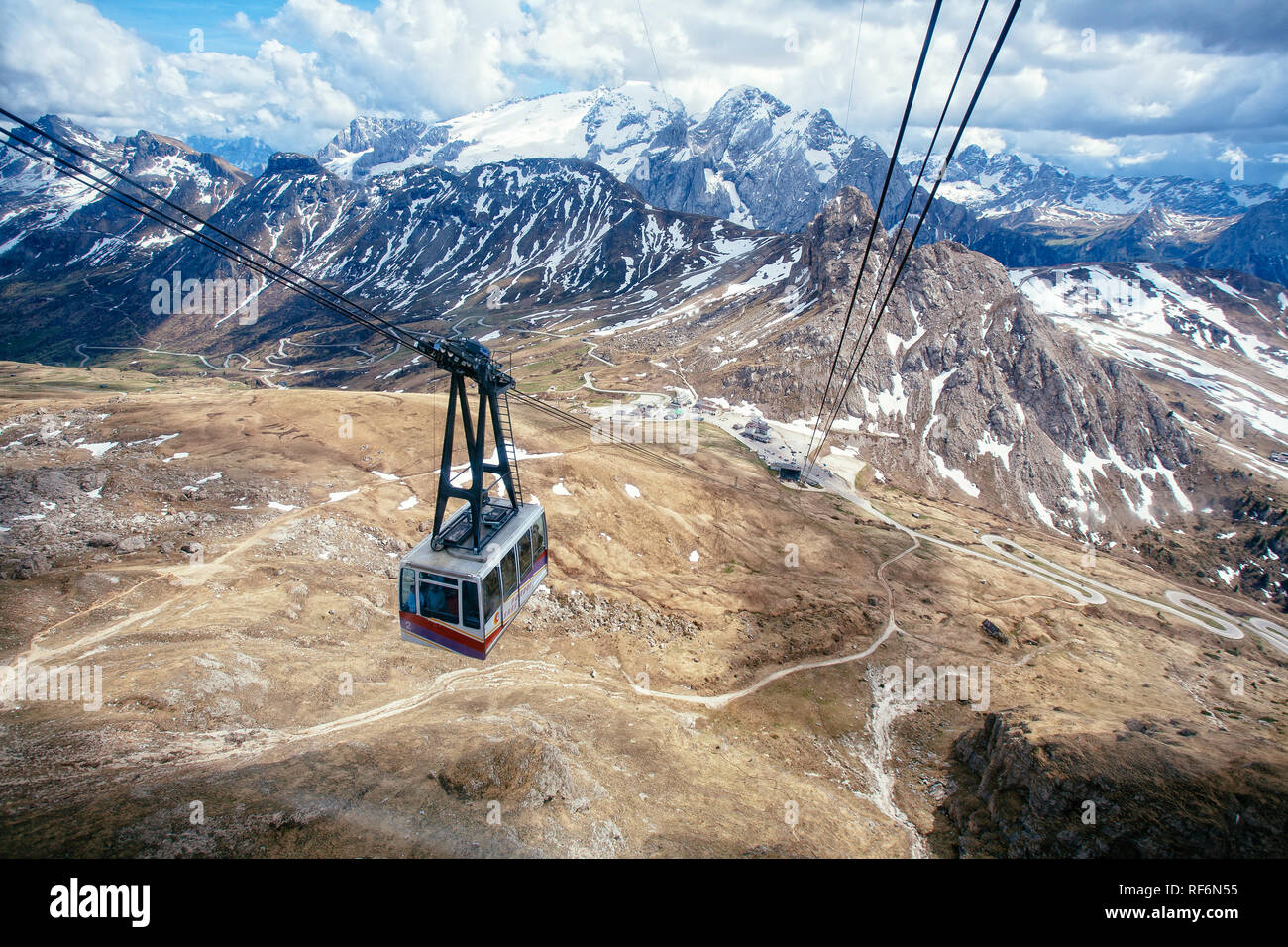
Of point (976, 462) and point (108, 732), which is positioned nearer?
point (108, 732)

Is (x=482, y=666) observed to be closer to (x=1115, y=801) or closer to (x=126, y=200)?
(x=126, y=200)

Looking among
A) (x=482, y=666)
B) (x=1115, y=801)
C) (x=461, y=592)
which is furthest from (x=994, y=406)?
(x=461, y=592)

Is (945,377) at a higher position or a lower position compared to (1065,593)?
higher

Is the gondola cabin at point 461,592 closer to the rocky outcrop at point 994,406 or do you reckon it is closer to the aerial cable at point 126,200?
the aerial cable at point 126,200

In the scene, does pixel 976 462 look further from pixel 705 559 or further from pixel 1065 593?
pixel 705 559

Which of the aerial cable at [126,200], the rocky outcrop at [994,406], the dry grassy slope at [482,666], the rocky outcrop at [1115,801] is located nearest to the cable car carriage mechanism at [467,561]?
the dry grassy slope at [482,666]
